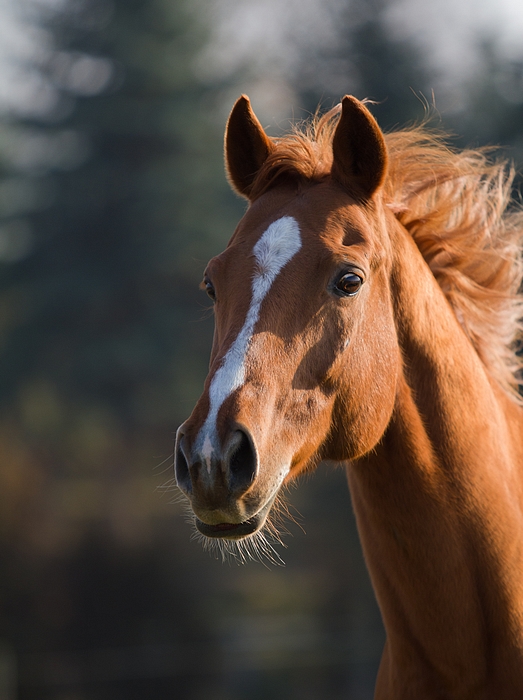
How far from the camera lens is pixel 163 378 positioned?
16.1 m

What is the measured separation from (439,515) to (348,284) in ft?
2.66

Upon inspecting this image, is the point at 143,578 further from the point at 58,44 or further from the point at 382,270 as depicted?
the point at 382,270

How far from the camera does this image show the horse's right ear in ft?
8.63

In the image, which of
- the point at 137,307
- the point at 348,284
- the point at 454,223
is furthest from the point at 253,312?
the point at 137,307

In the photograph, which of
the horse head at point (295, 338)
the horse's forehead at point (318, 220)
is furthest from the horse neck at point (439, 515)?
the horse's forehead at point (318, 220)

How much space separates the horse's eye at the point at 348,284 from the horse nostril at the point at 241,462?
23.6 inches

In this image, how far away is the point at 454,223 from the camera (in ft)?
9.65

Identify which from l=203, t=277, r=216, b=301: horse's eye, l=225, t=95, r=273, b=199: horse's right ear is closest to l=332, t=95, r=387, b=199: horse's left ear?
l=225, t=95, r=273, b=199: horse's right ear

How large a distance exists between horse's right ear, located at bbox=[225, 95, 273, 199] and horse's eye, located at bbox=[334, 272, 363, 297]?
0.75m

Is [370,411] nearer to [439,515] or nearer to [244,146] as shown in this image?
[439,515]

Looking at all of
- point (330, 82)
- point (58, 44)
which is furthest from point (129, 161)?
point (330, 82)

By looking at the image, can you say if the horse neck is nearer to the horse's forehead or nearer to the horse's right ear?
the horse's forehead

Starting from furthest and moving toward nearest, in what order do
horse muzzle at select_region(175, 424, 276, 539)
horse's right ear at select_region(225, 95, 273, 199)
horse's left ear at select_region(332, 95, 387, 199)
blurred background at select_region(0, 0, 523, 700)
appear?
blurred background at select_region(0, 0, 523, 700), horse's right ear at select_region(225, 95, 273, 199), horse's left ear at select_region(332, 95, 387, 199), horse muzzle at select_region(175, 424, 276, 539)

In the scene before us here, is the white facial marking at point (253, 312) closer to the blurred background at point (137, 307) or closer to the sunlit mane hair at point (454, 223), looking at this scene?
the sunlit mane hair at point (454, 223)
